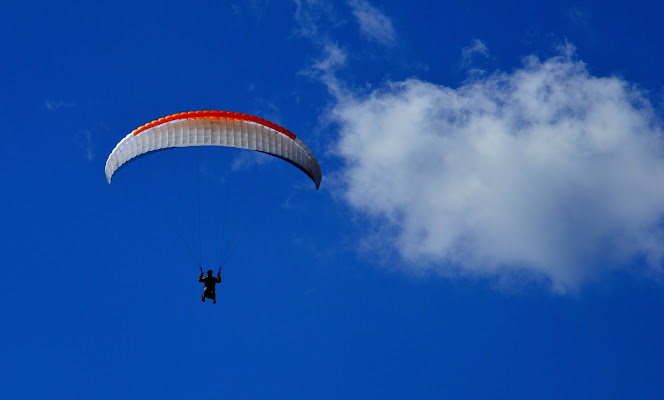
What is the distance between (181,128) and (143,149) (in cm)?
144

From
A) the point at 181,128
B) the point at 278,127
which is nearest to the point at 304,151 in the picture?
the point at 278,127

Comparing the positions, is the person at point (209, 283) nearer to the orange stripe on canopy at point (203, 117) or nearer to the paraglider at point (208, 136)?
the paraglider at point (208, 136)

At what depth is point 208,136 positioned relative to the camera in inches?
1705

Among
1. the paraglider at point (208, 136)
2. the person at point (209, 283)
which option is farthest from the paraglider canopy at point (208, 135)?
the person at point (209, 283)

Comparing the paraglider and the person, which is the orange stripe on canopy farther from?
the person

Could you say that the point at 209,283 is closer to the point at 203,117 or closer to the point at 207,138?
the point at 207,138

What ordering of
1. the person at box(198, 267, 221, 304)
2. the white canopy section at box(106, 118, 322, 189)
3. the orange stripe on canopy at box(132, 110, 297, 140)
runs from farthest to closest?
1. the person at box(198, 267, 221, 304)
2. the orange stripe on canopy at box(132, 110, 297, 140)
3. the white canopy section at box(106, 118, 322, 189)

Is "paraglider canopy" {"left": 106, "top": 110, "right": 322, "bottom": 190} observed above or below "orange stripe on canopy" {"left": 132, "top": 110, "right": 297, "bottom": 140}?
below

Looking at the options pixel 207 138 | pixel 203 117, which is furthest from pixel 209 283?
pixel 203 117

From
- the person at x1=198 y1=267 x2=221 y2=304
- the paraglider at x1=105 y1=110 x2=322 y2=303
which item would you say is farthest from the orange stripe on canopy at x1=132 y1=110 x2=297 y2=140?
the person at x1=198 y1=267 x2=221 y2=304

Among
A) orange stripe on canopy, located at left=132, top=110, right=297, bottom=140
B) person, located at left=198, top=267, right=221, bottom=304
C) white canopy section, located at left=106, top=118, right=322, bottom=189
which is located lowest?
person, located at left=198, top=267, right=221, bottom=304

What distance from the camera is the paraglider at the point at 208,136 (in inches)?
1699

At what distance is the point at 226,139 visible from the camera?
43.4m

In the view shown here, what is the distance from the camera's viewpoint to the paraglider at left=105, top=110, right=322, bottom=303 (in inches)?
1699
